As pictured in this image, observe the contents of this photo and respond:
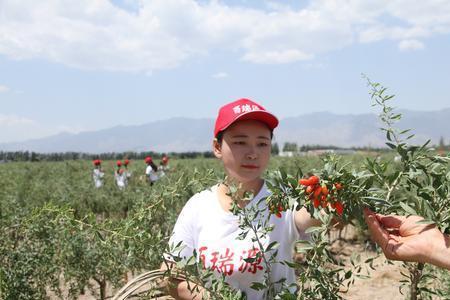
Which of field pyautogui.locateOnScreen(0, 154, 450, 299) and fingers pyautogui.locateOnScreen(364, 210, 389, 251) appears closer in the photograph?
fingers pyautogui.locateOnScreen(364, 210, 389, 251)

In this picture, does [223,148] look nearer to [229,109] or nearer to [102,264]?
[229,109]

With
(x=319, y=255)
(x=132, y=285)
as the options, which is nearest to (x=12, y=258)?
(x=132, y=285)

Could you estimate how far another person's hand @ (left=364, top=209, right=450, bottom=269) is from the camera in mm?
1081

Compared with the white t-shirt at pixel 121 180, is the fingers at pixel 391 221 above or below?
above

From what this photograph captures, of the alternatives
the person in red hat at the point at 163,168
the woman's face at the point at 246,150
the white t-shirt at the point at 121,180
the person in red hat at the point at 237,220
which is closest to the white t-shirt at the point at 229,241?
the person in red hat at the point at 237,220

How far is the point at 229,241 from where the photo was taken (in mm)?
1633

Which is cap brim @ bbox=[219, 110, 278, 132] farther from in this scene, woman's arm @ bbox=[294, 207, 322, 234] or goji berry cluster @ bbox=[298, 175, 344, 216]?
goji berry cluster @ bbox=[298, 175, 344, 216]

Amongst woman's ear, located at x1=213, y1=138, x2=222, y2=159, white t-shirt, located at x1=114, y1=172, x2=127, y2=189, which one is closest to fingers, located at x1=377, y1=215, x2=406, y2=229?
woman's ear, located at x1=213, y1=138, x2=222, y2=159

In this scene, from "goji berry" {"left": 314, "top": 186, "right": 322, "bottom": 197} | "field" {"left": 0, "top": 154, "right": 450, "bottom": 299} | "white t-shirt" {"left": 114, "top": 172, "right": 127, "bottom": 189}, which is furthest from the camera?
"white t-shirt" {"left": 114, "top": 172, "right": 127, "bottom": 189}

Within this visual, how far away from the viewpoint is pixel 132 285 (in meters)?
1.52

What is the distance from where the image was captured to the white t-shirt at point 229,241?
5.16ft

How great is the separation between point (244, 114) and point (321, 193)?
620 mm

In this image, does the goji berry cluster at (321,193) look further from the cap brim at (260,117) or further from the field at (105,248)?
the cap brim at (260,117)

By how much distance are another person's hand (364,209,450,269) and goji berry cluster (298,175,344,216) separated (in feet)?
0.39
